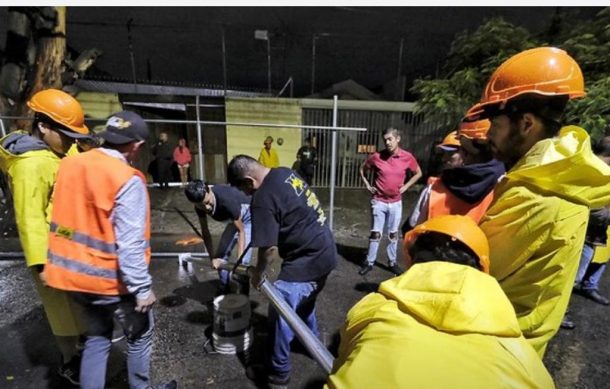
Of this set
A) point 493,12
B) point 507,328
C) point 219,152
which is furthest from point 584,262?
point 219,152

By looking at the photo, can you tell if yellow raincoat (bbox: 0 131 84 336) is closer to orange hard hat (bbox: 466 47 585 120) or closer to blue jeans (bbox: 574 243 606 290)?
orange hard hat (bbox: 466 47 585 120)

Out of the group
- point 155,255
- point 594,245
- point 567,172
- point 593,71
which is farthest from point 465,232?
point 593,71

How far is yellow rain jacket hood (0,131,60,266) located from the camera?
6.97 feet

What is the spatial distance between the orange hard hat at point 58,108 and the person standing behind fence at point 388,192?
3.43 metres

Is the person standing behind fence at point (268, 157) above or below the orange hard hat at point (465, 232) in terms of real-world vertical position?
below

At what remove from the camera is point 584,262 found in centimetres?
384

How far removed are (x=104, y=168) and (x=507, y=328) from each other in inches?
73.8

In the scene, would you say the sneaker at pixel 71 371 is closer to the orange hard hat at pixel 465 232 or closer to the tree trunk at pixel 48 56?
the orange hard hat at pixel 465 232

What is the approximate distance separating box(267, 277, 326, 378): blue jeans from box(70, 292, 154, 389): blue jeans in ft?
2.76

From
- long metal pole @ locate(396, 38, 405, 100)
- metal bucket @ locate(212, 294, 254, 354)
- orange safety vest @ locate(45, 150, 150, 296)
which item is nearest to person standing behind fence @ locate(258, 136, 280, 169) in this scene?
long metal pole @ locate(396, 38, 405, 100)

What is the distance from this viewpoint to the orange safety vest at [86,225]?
1817mm

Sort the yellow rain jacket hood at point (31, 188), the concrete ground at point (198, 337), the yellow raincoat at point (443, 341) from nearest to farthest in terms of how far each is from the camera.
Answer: the yellow raincoat at point (443, 341), the yellow rain jacket hood at point (31, 188), the concrete ground at point (198, 337)

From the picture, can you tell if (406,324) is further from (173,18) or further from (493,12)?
(173,18)

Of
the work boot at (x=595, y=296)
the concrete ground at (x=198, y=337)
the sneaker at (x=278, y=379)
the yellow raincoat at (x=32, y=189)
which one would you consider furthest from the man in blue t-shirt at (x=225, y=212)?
the work boot at (x=595, y=296)
